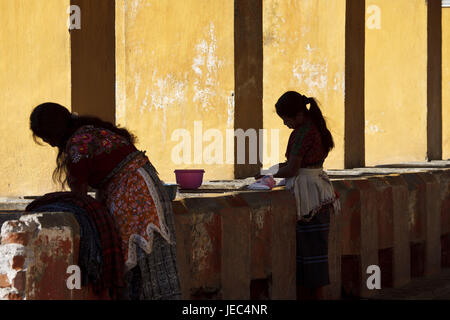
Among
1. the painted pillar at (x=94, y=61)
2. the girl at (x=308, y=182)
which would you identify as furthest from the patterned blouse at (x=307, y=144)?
the painted pillar at (x=94, y=61)

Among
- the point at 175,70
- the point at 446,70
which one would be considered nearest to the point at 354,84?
the point at 175,70

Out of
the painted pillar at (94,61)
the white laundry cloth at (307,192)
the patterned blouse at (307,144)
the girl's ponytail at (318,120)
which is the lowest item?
the white laundry cloth at (307,192)

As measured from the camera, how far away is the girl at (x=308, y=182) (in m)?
5.50

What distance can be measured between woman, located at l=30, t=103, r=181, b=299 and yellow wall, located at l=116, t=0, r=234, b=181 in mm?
4119

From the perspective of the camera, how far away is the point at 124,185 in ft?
12.7

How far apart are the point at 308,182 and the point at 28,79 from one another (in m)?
2.26

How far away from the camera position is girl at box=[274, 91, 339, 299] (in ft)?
18.0

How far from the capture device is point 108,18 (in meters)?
6.41

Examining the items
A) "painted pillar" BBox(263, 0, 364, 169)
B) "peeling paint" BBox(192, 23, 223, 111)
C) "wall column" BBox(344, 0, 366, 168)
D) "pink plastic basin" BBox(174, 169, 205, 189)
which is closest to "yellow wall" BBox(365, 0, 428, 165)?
"wall column" BBox(344, 0, 366, 168)

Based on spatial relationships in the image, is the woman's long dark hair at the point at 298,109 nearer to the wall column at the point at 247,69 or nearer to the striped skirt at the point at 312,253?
the striped skirt at the point at 312,253

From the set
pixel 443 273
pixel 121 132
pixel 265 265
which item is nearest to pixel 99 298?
pixel 121 132

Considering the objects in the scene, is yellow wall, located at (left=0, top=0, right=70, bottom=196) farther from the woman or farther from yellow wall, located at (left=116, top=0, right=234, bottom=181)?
the woman

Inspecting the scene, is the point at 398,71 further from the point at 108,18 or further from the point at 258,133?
the point at 108,18

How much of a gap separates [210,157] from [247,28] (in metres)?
1.27
